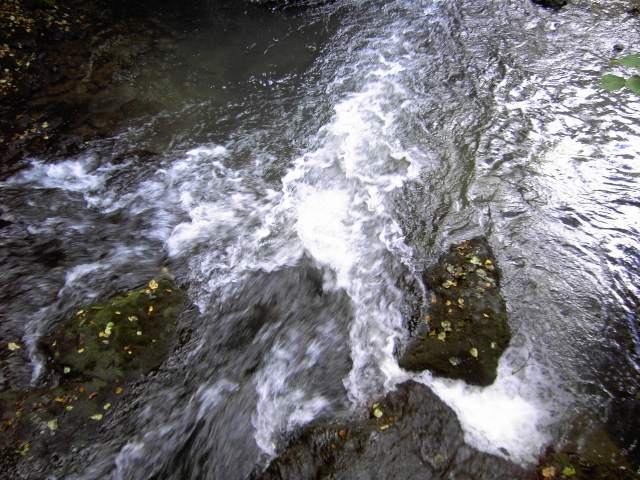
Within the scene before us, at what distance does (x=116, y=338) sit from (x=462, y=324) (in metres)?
4.04

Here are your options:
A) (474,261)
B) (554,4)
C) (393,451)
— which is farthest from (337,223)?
(554,4)

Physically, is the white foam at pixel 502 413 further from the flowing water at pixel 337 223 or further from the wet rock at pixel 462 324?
the wet rock at pixel 462 324

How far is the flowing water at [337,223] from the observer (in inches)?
165

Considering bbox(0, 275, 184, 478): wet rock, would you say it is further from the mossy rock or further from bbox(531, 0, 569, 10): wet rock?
bbox(531, 0, 569, 10): wet rock

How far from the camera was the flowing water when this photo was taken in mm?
4199

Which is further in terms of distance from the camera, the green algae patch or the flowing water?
the green algae patch

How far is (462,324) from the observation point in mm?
4578

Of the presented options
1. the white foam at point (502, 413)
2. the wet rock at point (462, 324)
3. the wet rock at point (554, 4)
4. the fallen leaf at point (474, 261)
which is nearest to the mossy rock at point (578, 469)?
the white foam at point (502, 413)

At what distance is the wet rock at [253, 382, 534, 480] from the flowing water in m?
0.18

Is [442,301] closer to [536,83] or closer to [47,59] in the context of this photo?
[536,83]

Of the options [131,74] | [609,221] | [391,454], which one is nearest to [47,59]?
[131,74]

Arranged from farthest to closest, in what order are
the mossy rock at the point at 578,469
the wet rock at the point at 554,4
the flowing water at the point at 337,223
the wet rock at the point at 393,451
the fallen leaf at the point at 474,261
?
1. the wet rock at the point at 554,4
2. the fallen leaf at the point at 474,261
3. the flowing water at the point at 337,223
4. the wet rock at the point at 393,451
5. the mossy rock at the point at 578,469

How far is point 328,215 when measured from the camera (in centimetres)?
614

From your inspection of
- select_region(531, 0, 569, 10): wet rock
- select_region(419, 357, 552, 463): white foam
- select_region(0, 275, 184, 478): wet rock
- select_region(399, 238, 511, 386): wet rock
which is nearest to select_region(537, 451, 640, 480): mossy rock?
select_region(419, 357, 552, 463): white foam
